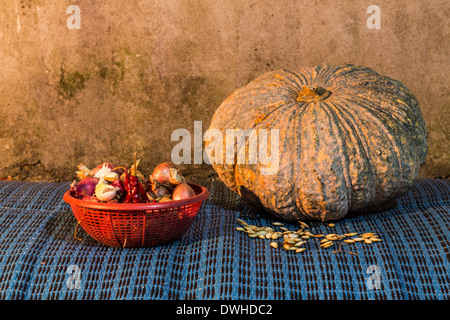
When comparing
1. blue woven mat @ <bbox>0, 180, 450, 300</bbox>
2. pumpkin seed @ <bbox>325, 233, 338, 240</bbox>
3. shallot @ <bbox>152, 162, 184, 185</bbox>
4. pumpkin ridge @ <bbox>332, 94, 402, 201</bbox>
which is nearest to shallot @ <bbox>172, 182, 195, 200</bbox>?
shallot @ <bbox>152, 162, 184, 185</bbox>

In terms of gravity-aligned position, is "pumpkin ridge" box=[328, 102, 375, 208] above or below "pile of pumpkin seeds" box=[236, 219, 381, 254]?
above

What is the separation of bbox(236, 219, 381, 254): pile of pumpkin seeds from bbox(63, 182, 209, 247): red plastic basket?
1.11 feet

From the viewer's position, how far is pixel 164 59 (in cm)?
327

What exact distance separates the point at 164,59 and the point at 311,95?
1.30 meters

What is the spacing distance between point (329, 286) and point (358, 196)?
2.11 feet

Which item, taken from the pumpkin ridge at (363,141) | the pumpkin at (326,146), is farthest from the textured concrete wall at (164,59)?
the pumpkin ridge at (363,141)

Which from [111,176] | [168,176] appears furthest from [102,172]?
[168,176]

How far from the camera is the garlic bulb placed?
6.14ft

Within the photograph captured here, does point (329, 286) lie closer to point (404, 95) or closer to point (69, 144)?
point (404, 95)

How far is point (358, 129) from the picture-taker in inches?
87.5

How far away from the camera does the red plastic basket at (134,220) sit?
184 centimetres

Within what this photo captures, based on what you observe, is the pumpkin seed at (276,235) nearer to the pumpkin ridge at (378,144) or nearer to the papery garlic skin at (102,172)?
the pumpkin ridge at (378,144)

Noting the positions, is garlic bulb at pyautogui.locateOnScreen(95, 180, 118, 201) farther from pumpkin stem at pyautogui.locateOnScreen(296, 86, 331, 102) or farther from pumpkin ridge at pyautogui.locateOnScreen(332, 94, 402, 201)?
pumpkin ridge at pyautogui.locateOnScreen(332, 94, 402, 201)

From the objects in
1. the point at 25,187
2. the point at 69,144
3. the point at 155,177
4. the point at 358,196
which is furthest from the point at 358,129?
the point at 69,144
